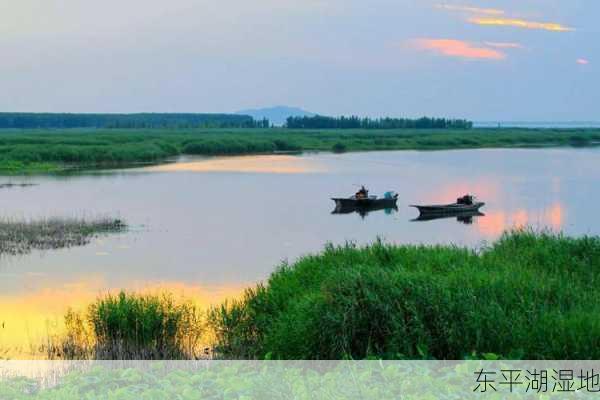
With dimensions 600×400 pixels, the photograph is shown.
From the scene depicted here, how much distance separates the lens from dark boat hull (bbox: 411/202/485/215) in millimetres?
27531

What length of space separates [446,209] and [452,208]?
0.82 ft

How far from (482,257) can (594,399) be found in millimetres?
6952

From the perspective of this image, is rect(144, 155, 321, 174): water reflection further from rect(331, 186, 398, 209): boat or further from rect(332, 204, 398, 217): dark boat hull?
rect(332, 204, 398, 217): dark boat hull

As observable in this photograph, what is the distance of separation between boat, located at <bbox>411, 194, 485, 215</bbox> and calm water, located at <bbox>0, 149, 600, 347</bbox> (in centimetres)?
65

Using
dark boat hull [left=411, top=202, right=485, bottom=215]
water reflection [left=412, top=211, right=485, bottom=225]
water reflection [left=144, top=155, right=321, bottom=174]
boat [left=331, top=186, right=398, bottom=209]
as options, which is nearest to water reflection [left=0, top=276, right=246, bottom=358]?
water reflection [left=412, top=211, right=485, bottom=225]

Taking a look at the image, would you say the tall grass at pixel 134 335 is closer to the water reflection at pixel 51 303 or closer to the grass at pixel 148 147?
the water reflection at pixel 51 303

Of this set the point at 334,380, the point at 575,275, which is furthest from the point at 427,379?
the point at 575,275

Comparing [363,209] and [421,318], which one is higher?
[421,318]

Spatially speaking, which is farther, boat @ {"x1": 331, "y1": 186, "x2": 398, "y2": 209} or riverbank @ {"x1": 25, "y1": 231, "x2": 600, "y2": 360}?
boat @ {"x1": 331, "y1": 186, "x2": 398, "y2": 209}

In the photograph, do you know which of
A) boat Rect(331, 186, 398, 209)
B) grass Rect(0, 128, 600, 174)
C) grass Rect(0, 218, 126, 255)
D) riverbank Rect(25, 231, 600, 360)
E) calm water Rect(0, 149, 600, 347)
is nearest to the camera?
riverbank Rect(25, 231, 600, 360)

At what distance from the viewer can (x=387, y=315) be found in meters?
8.82

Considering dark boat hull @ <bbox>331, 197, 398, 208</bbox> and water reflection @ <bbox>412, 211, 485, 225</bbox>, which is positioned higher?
dark boat hull @ <bbox>331, 197, 398, 208</bbox>

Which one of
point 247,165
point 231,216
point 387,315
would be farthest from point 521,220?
point 247,165

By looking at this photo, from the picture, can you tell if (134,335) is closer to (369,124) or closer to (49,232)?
(49,232)
